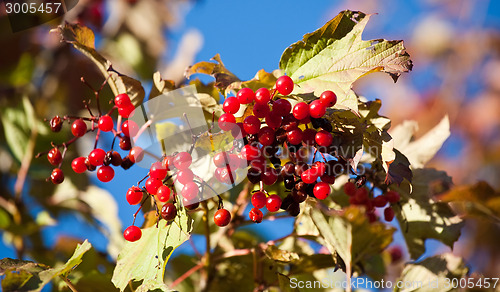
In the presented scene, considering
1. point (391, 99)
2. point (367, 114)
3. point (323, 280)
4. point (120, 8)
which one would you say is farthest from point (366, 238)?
point (391, 99)

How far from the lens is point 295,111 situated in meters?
1.02

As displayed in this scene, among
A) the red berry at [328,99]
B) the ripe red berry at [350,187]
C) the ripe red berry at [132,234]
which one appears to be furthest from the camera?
the ripe red berry at [350,187]

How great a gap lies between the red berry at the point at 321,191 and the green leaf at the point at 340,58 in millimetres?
196

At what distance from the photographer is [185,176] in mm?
1034

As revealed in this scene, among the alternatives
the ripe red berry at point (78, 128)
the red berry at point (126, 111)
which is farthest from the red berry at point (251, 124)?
the ripe red berry at point (78, 128)

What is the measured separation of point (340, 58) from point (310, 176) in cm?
31

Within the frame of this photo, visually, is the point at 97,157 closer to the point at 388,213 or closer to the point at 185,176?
the point at 185,176

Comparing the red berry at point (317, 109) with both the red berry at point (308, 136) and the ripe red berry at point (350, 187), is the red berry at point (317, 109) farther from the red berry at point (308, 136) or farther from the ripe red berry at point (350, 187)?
the ripe red berry at point (350, 187)

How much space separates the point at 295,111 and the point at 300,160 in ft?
0.48

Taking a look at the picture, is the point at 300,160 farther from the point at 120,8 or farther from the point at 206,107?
the point at 120,8

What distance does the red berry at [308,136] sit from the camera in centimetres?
106

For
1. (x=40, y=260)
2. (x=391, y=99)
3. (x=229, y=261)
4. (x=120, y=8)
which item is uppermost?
(x=120, y=8)

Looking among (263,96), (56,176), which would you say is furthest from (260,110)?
(56,176)

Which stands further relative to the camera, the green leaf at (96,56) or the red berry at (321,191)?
the green leaf at (96,56)
